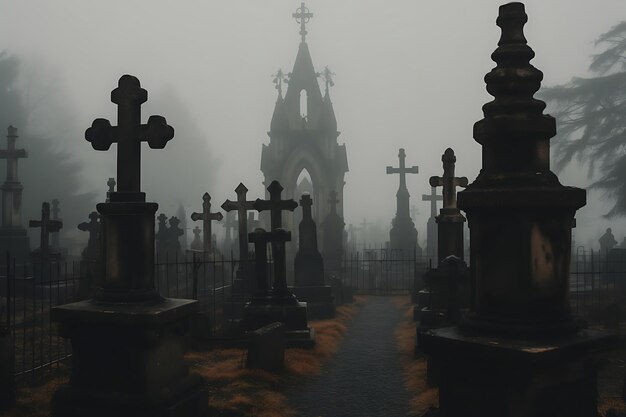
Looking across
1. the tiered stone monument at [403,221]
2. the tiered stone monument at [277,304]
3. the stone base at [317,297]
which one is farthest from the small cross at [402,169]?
the tiered stone monument at [277,304]

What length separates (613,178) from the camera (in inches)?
910

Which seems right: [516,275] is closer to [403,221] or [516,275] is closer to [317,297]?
[317,297]

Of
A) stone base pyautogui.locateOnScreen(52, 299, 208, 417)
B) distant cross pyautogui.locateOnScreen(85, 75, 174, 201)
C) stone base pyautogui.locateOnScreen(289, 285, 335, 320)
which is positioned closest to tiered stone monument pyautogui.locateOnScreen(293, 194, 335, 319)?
stone base pyautogui.locateOnScreen(289, 285, 335, 320)

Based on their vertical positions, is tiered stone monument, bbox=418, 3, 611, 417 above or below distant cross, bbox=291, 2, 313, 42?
below

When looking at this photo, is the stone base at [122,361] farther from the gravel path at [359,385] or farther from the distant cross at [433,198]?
the distant cross at [433,198]

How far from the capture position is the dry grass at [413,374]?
7055 millimetres

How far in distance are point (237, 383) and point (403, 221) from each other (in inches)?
912

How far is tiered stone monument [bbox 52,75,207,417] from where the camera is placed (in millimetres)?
5129

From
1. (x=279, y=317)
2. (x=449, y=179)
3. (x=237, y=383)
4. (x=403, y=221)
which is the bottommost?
(x=237, y=383)

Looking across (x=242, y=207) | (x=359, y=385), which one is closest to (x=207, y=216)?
(x=242, y=207)

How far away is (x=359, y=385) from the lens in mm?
8297

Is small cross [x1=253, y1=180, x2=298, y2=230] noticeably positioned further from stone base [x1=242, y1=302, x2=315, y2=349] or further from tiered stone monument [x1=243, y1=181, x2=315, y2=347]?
stone base [x1=242, y1=302, x2=315, y2=349]

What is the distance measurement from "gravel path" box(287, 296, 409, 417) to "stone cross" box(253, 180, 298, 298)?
72.4 inches

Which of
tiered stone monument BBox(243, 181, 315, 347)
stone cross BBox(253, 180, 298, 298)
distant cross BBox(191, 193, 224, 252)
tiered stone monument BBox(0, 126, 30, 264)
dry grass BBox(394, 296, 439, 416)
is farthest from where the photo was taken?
tiered stone monument BBox(0, 126, 30, 264)
